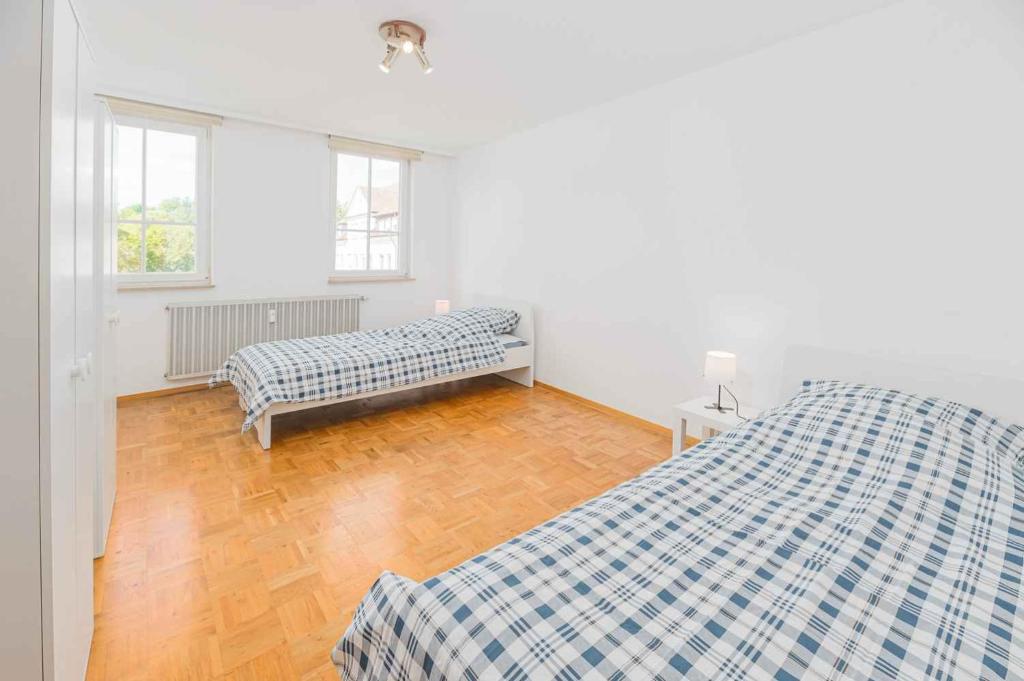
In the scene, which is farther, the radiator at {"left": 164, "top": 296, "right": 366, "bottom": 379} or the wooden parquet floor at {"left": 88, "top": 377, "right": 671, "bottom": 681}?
the radiator at {"left": 164, "top": 296, "right": 366, "bottom": 379}

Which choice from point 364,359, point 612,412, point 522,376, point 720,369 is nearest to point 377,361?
point 364,359

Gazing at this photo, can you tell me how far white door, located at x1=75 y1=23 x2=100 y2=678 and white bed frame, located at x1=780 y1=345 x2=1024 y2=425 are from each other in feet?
9.39

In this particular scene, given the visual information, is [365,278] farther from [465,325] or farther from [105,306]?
[105,306]

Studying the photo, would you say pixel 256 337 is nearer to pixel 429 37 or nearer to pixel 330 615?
pixel 429 37

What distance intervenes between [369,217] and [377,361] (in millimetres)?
2072

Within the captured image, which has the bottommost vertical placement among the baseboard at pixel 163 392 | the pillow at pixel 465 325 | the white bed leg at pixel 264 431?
the white bed leg at pixel 264 431

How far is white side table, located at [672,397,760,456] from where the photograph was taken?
8.32 feet

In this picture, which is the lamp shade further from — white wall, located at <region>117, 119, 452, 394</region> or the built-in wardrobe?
white wall, located at <region>117, 119, 452, 394</region>

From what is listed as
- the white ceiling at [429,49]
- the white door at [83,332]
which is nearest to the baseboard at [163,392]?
the white ceiling at [429,49]

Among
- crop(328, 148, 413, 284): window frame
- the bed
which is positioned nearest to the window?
crop(328, 148, 413, 284): window frame

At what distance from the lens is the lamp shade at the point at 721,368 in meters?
2.61

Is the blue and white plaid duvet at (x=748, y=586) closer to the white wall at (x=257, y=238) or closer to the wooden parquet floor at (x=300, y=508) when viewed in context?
the wooden parquet floor at (x=300, y=508)

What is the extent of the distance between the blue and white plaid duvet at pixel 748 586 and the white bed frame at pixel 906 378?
0.39 m

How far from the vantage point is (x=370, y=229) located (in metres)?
4.84
